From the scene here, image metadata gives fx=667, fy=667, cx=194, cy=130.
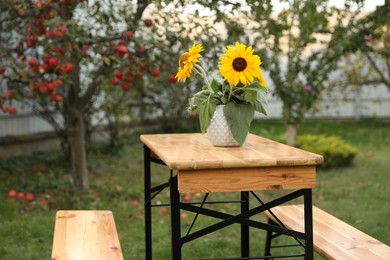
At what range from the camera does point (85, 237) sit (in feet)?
11.9

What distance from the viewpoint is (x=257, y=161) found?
2785 millimetres

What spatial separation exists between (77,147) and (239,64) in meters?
4.15

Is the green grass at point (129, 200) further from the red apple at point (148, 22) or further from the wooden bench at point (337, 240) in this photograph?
the red apple at point (148, 22)

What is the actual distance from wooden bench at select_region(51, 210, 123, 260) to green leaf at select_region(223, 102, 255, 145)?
819mm

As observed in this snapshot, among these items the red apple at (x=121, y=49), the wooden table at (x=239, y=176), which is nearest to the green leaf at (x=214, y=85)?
the wooden table at (x=239, y=176)

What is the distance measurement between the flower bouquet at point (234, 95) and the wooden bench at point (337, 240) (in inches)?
28.0

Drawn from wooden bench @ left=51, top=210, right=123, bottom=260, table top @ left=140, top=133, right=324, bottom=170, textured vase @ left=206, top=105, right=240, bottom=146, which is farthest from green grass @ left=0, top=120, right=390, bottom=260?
textured vase @ left=206, top=105, right=240, bottom=146

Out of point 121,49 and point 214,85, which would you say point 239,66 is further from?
point 121,49

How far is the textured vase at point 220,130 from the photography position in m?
3.24

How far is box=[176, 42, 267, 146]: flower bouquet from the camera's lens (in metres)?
3.02

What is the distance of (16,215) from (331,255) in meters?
3.61

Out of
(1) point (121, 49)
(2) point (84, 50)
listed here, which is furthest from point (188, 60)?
(2) point (84, 50)

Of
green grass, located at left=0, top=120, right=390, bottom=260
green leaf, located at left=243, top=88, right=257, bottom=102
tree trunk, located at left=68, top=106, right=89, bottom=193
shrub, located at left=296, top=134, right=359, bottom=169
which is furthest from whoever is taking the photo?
shrub, located at left=296, top=134, right=359, bottom=169

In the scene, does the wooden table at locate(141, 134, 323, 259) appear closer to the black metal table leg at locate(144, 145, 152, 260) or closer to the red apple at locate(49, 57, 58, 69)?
the black metal table leg at locate(144, 145, 152, 260)
